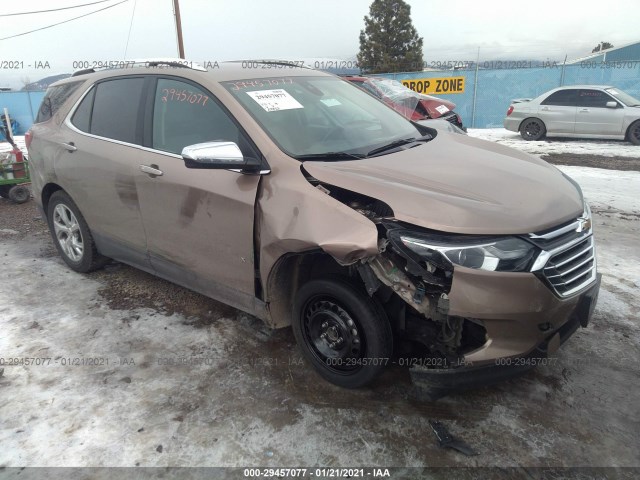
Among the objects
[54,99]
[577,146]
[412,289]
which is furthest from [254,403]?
[577,146]

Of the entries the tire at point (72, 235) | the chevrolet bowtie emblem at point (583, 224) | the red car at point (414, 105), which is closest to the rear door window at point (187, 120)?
the tire at point (72, 235)

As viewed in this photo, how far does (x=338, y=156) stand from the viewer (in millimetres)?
2830

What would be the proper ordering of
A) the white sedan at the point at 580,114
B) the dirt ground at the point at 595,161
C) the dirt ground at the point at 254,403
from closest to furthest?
the dirt ground at the point at 254,403
the dirt ground at the point at 595,161
the white sedan at the point at 580,114

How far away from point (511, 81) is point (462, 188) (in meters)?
17.2

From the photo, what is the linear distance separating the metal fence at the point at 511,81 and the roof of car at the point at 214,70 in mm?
15682

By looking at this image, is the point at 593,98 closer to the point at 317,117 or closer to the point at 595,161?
the point at 595,161

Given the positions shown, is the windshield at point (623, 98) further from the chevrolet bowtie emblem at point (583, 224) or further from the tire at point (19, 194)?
the tire at point (19, 194)

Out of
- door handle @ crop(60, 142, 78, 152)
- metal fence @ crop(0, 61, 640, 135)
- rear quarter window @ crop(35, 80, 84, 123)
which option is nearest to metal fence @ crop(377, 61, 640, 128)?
metal fence @ crop(0, 61, 640, 135)

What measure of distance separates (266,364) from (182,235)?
1.03m

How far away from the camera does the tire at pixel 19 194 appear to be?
24.7 ft

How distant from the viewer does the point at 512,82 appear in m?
17.5

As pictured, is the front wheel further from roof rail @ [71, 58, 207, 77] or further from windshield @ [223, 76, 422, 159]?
roof rail @ [71, 58, 207, 77]

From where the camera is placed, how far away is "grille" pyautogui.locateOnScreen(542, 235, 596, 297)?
2.24 metres

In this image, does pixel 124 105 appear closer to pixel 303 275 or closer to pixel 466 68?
pixel 303 275
